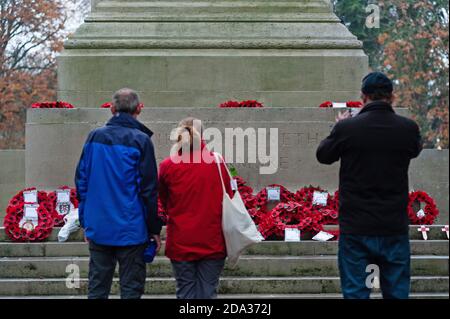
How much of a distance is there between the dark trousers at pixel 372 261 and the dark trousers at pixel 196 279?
1.07 meters

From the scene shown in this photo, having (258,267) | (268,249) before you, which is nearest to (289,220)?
(268,249)

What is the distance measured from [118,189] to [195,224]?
640 millimetres

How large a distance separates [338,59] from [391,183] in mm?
7548

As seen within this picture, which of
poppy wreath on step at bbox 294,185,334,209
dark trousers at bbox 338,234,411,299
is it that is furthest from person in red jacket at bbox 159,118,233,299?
poppy wreath on step at bbox 294,185,334,209

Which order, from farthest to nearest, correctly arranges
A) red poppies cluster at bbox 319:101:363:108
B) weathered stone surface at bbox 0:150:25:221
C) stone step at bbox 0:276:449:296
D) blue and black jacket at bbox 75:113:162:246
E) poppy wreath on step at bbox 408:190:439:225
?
weathered stone surface at bbox 0:150:25:221
red poppies cluster at bbox 319:101:363:108
poppy wreath on step at bbox 408:190:439:225
stone step at bbox 0:276:449:296
blue and black jacket at bbox 75:113:162:246

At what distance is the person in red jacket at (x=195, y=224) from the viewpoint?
772 centimetres

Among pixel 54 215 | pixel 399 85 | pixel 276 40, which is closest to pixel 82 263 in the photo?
pixel 54 215

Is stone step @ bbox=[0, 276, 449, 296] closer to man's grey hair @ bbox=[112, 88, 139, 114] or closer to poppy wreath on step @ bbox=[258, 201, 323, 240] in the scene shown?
poppy wreath on step @ bbox=[258, 201, 323, 240]

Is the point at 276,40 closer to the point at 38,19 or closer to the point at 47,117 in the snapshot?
the point at 47,117

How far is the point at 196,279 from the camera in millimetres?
7797

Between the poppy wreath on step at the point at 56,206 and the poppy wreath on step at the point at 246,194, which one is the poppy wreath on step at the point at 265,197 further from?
the poppy wreath on step at the point at 56,206

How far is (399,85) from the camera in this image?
37.9m

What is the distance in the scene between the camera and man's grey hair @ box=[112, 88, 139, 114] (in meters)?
7.95

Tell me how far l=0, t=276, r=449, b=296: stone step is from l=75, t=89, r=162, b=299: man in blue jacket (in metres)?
2.48
